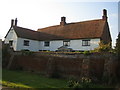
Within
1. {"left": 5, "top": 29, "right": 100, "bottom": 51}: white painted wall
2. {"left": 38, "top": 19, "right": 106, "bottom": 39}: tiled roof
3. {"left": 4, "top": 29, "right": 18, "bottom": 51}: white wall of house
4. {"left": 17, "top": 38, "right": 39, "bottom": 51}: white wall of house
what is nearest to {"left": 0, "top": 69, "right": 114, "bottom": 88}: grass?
{"left": 5, "top": 29, "right": 100, "bottom": 51}: white painted wall

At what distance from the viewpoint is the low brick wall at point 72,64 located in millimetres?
16425

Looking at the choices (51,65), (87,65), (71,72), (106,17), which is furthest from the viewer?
(106,17)

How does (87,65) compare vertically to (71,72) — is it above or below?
above

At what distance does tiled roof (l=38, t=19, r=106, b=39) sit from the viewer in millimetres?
28619

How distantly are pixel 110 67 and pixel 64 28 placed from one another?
20744 mm

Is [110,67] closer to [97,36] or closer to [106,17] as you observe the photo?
[97,36]

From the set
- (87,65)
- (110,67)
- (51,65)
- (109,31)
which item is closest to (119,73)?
(110,67)

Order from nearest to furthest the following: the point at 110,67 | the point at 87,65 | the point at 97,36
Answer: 1. the point at 110,67
2. the point at 87,65
3. the point at 97,36

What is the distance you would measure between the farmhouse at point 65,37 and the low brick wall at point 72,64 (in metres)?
10.1

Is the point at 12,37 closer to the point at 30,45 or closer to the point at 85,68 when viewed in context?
the point at 30,45

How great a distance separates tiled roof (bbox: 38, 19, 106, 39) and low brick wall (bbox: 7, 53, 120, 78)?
35.6 ft

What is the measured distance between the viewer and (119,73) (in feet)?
54.6

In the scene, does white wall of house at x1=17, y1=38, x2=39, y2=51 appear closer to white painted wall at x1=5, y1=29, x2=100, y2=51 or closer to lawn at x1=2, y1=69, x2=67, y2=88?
white painted wall at x1=5, y1=29, x2=100, y2=51

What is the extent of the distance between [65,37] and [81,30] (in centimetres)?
395
